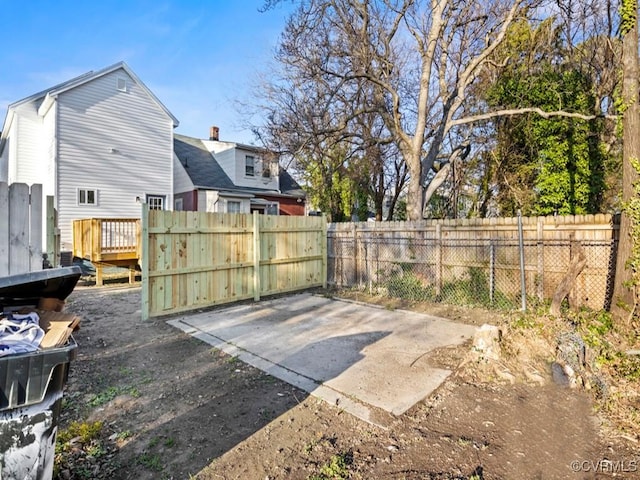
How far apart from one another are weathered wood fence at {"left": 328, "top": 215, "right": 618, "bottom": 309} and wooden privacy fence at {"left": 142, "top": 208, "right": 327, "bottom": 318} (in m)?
1.05

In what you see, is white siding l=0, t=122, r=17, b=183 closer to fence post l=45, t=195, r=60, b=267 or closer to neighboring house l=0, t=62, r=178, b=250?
neighboring house l=0, t=62, r=178, b=250

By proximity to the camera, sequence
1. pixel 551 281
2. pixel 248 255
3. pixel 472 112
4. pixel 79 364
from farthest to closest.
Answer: pixel 472 112 < pixel 248 255 < pixel 551 281 < pixel 79 364

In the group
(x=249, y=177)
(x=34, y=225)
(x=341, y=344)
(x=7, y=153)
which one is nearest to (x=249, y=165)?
(x=249, y=177)

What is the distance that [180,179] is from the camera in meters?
16.6

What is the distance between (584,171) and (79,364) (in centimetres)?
1334

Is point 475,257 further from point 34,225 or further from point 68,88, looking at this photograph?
point 68,88

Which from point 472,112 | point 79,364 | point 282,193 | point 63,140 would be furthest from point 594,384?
point 282,193

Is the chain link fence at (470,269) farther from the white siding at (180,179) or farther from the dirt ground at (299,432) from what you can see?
the white siding at (180,179)

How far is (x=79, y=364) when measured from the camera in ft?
13.2

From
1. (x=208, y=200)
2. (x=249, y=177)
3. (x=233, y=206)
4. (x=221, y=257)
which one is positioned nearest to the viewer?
(x=221, y=257)

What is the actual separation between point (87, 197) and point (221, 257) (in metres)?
8.55

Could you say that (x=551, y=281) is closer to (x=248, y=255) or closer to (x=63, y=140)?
(x=248, y=255)

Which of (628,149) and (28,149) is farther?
(28,149)

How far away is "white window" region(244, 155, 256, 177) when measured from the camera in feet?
59.7
